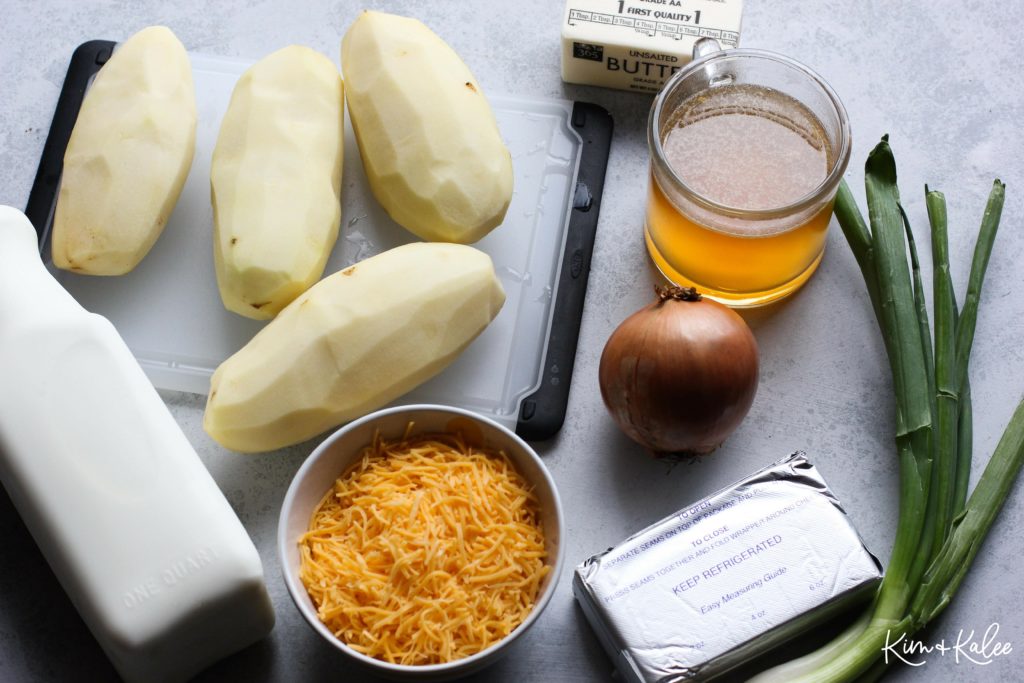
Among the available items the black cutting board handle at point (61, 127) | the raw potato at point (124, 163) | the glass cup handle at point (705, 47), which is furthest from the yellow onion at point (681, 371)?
the black cutting board handle at point (61, 127)

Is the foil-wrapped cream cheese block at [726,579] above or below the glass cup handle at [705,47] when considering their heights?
below

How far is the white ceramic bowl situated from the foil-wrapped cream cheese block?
7cm

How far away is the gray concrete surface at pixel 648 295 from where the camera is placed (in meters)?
1.15

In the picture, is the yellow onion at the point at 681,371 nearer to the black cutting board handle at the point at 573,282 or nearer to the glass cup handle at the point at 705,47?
the black cutting board handle at the point at 573,282

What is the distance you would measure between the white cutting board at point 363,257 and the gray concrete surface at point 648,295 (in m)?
0.05

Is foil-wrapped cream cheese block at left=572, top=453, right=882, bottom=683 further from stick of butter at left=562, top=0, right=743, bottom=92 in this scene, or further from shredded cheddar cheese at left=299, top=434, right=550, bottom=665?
stick of butter at left=562, top=0, right=743, bottom=92

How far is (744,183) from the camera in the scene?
3.83 feet

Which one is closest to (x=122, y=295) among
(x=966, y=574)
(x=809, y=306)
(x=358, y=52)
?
(x=358, y=52)

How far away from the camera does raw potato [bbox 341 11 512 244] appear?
1184 millimetres

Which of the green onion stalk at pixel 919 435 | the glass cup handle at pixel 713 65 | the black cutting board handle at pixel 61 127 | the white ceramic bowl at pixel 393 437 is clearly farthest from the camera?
the black cutting board handle at pixel 61 127

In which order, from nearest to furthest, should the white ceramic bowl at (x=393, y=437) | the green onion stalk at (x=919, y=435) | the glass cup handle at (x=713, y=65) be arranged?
1. the white ceramic bowl at (x=393, y=437)
2. the green onion stalk at (x=919, y=435)
3. the glass cup handle at (x=713, y=65)

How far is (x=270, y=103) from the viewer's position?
1219 mm

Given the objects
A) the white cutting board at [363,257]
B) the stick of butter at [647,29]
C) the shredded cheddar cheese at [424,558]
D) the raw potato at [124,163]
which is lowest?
the shredded cheddar cheese at [424,558]

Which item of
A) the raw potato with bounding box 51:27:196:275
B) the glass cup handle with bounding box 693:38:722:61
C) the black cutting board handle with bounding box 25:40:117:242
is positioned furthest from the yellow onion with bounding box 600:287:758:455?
the black cutting board handle with bounding box 25:40:117:242
